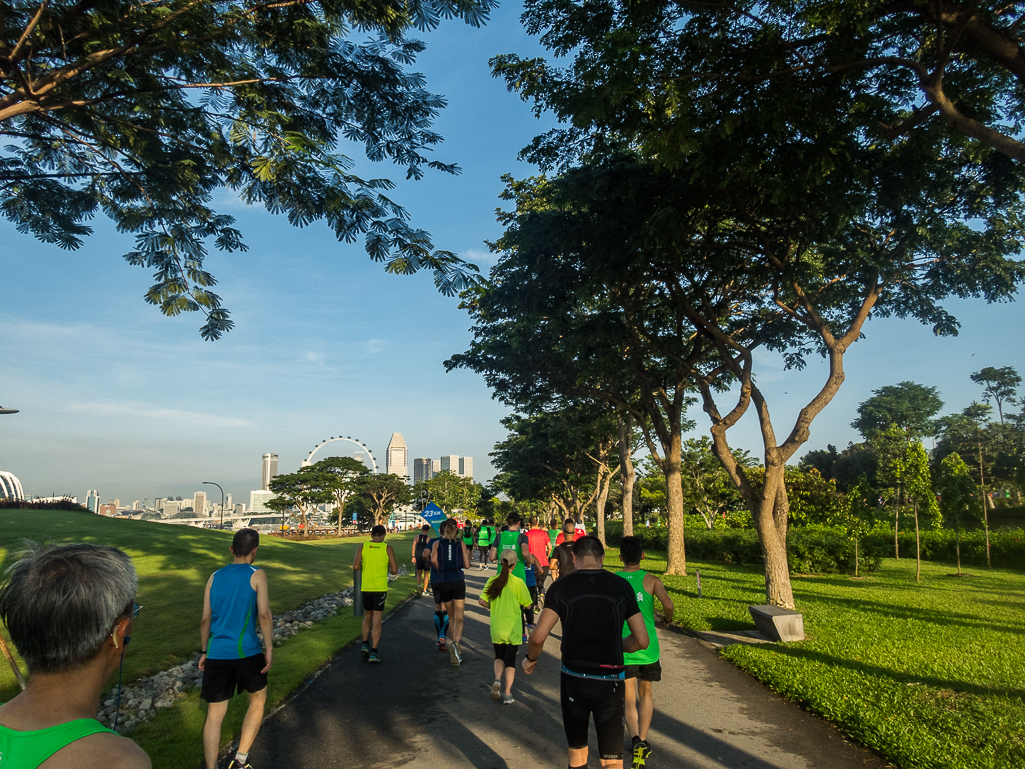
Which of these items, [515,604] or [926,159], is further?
[926,159]

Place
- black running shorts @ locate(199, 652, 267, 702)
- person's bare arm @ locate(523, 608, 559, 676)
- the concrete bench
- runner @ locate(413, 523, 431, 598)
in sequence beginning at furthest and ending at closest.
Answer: runner @ locate(413, 523, 431, 598) → the concrete bench → black running shorts @ locate(199, 652, 267, 702) → person's bare arm @ locate(523, 608, 559, 676)

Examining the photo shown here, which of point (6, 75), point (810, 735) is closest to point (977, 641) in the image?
point (810, 735)

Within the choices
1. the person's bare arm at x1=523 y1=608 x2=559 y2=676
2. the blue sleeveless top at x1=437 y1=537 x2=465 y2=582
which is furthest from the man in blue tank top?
the blue sleeveless top at x1=437 y1=537 x2=465 y2=582

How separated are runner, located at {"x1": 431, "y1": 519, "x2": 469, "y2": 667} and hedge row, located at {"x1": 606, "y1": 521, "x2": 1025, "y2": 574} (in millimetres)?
18576

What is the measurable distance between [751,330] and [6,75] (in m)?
16.1

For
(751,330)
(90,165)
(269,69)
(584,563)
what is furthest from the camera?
(751,330)

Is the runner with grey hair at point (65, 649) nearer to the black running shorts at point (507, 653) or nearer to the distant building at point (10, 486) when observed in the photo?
the black running shorts at point (507, 653)

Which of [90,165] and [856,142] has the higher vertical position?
[856,142]

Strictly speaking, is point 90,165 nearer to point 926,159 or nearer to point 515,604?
point 515,604

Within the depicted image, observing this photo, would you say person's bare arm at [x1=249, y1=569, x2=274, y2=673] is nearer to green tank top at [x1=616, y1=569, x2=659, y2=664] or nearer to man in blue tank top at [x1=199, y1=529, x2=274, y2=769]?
man in blue tank top at [x1=199, y1=529, x2=274, y2=769]

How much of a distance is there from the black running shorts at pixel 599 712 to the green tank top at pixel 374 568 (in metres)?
5.21

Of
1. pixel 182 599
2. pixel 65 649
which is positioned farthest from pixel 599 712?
pixel 182 599

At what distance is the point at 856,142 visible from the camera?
10.1 m

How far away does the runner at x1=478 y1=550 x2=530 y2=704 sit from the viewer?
22.4 ft
